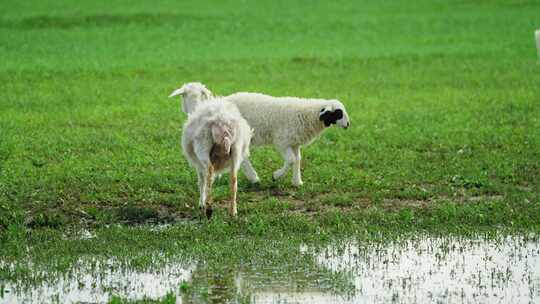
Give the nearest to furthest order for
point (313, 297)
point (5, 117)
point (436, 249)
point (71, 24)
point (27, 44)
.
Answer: point (313, 297) < point (436, 249) < point (5, 117) < point (27, 44) < point (71, 24)

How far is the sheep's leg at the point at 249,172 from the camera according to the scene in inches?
510

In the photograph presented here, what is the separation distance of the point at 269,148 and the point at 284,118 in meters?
2.08

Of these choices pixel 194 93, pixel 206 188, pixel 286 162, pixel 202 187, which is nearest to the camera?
pixel 206 188

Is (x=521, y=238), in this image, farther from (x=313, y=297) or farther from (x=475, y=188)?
(x=313, y=297)

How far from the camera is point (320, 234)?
10555mm

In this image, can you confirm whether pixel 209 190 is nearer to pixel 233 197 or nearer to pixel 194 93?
pixel 233 197

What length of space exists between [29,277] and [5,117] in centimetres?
909

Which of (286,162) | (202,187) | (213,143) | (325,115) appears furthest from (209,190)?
(325,115)

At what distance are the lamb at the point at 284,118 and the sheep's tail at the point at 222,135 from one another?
1989 mm

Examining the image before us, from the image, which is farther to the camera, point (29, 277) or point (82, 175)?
point (82, 175)

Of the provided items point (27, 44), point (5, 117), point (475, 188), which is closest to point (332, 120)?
point (475, 188)

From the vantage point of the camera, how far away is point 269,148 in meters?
15.3

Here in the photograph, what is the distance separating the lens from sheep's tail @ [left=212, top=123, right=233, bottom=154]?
36.0 feet

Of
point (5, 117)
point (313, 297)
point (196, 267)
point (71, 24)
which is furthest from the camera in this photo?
point (71, 24)
